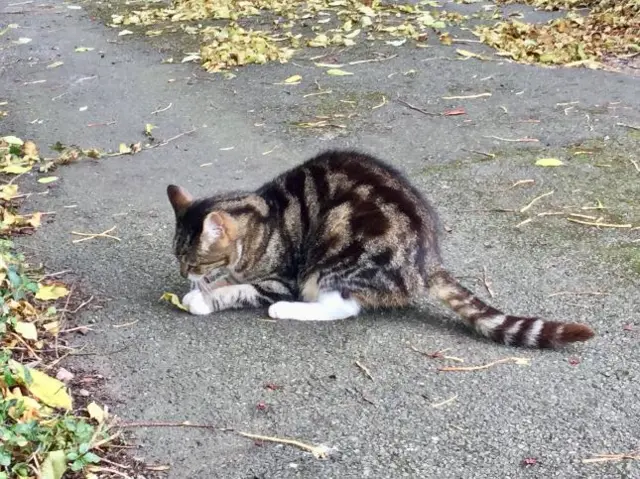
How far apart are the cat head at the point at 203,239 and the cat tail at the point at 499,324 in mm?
Answer: 1073

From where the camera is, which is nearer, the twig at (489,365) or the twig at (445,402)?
the twig at (445,402)

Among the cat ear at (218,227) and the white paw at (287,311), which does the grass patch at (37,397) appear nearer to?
the cat ear at (218,227)

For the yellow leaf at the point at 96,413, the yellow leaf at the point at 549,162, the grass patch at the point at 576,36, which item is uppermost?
the grass patch at the point at 576,36

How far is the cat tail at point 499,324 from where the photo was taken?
3.56m

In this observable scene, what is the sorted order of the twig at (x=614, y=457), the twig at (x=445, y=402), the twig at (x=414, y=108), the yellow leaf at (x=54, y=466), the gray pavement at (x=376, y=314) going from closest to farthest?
the yellow leaf at (x=54, y=466) → the twig at (x=614, y=457) → the gray pavement at (x=376, y=314) → the twig at (x=445, y=402) → the twig at (x=414, y=108)

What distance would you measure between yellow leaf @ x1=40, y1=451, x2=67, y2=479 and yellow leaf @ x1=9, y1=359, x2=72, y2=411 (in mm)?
409

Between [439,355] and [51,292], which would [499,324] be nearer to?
[439,355]

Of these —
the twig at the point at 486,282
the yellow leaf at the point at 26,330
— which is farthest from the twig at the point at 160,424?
the twig at the point at 486,282

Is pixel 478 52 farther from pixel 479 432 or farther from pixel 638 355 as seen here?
Answer: pixel 479 432

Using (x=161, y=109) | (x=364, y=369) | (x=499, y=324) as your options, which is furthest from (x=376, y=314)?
(x=161, y=109)

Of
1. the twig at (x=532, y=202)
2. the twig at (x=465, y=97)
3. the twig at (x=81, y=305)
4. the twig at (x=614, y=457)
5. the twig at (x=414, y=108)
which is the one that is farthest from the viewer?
the twig at (x=465, y=97)

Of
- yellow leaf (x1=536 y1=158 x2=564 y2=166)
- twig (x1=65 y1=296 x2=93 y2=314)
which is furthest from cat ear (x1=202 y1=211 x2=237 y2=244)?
yellow leaf (x1=536 y1=158 x2=564 y2=166)

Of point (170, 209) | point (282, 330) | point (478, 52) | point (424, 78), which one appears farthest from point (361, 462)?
point (478, 52)

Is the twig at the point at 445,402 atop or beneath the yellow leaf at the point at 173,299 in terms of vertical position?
atop
